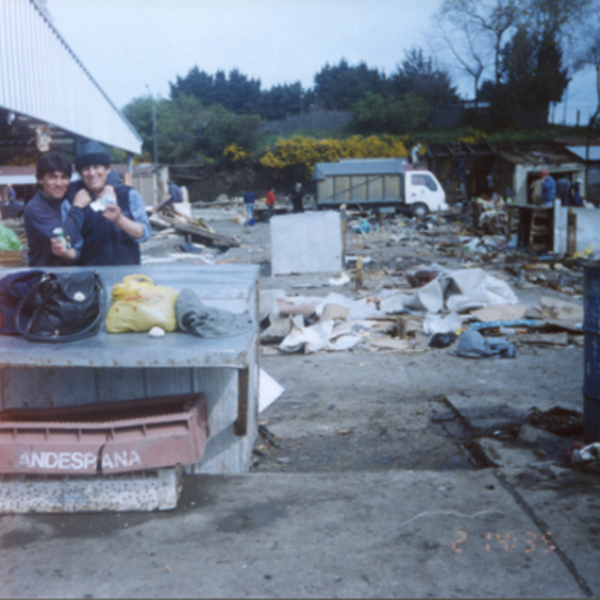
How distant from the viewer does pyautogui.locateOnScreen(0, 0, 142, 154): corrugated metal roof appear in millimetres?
8461

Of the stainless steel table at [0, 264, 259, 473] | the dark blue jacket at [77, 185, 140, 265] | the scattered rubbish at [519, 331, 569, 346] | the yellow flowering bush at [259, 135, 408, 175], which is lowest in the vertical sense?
the scattered rubbish at [519, 331, 569, 346]

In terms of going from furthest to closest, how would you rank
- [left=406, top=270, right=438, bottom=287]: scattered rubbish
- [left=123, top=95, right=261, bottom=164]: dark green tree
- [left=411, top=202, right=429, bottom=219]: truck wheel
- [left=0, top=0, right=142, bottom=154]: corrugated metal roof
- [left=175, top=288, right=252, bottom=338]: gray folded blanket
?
[left=123, top=95, right=261, bottom=164]: dark green tree, [left=411, top=202, right=429, bottom=219]: truck wheel, [left=406, top=270, right=438, bottom=287]: scattered rubbish, [left=0, top=0, right=142, bottom=154]: corrugated metal roof, [left=175, top=288, right=252, bottom=338]: gray folded blanket

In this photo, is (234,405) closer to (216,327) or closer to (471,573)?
(216,327)

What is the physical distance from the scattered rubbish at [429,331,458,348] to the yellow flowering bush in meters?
39.9

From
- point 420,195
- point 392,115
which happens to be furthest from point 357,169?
point 392,115

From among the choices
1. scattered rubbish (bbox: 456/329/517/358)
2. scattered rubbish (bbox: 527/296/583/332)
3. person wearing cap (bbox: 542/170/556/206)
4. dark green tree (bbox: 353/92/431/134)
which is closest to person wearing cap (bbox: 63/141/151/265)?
scattered rubbish (bbox: 456/329/517/358)

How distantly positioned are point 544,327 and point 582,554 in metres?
5.45

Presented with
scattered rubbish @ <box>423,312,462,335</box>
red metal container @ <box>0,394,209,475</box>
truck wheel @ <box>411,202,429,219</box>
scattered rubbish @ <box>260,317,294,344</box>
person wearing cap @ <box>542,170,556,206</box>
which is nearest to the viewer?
red metal container @ <box>0,394,209,475</box>

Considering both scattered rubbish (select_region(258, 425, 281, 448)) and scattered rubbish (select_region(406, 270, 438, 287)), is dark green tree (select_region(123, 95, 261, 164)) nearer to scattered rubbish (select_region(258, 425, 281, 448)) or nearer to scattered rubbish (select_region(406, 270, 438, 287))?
scattered rubbish (select_region(406, 270, 438, 287))

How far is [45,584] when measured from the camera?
2.39 meters

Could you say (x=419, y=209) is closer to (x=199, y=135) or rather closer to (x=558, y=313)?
(x=558, y=313)

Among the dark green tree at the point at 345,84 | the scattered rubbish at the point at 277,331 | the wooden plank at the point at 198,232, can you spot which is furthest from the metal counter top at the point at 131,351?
the dark green tree at the point at 345,84

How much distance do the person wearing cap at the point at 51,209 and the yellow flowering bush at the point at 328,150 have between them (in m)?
43.3

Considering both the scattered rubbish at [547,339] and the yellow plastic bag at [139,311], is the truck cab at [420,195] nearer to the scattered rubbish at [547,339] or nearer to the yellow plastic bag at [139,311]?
the scattered rubbish at [547,339]
